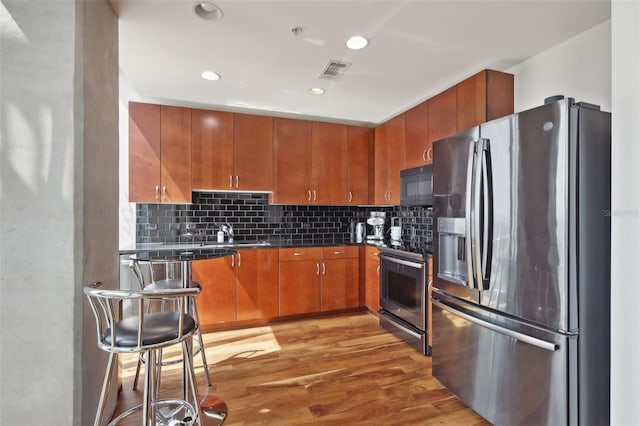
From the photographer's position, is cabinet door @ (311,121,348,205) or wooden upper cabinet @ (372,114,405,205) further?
cabinet door @ (311,121,348,205)

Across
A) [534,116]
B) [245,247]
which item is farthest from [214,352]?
[534,116]

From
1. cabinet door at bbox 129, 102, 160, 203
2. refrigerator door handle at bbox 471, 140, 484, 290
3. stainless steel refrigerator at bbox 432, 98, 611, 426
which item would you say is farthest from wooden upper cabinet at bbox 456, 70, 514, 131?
cabinet door at bbox 129, 102, 160, 203

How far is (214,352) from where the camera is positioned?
2.93 m

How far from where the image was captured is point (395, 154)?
3760 millimetres

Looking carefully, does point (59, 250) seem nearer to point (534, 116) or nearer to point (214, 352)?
point (214, 352)

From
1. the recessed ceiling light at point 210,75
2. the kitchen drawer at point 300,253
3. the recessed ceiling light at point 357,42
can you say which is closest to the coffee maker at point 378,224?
the kitchen drawer at point 300,253

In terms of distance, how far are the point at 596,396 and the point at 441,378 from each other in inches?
35.9

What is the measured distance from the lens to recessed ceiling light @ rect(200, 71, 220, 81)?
2.79m

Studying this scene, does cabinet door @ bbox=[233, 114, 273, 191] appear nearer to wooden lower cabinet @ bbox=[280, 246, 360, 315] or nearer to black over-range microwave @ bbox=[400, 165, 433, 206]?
wooden lower cabinet @ bbox=[280, 246, 360, 315]

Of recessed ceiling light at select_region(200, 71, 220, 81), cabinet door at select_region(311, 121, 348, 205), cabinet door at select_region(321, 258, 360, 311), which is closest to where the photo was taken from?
recessed ceiling light at select_region(200, 71, 220, 81)

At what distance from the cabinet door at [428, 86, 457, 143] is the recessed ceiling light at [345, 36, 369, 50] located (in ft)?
3.35

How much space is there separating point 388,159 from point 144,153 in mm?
2759

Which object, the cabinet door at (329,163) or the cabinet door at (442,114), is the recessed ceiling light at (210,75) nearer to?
the cabinet door at (329,163)

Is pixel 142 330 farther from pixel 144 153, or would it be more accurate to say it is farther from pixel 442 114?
pixel 442 114
